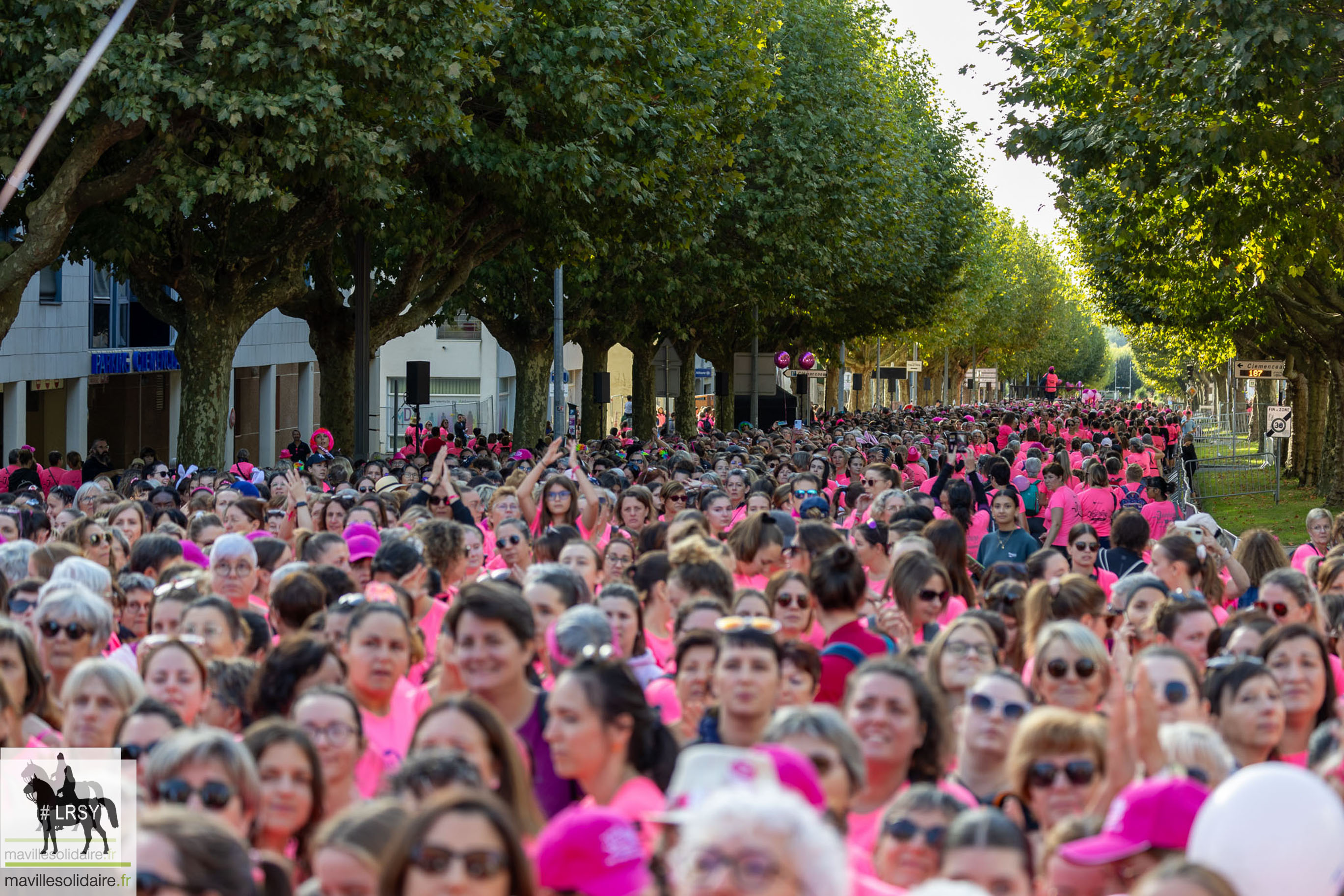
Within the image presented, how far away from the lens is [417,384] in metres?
23.6

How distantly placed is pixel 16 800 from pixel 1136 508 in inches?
331

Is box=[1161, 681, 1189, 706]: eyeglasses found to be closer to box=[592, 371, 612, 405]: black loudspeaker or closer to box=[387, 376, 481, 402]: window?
box=[592, 371, 612, 405]: black loudspeaker

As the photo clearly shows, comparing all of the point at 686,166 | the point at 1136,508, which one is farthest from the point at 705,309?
the point at 1136,508

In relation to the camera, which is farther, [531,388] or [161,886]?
[531,388]

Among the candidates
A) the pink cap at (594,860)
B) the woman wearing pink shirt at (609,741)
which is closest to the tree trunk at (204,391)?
the woman wearing pink shirt at (609,741)

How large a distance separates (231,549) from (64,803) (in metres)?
3.31

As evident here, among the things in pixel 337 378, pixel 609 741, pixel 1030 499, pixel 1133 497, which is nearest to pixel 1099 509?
pixel 1133 497

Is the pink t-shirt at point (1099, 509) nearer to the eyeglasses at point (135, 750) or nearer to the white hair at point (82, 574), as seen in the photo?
the white hair at point (82, 574)

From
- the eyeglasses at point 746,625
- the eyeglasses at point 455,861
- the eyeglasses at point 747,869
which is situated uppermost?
the eyeglasses at point 746,625

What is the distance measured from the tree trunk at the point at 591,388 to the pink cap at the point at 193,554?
25.2 m

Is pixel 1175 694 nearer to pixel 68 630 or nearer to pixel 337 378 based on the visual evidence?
pixel 68 630

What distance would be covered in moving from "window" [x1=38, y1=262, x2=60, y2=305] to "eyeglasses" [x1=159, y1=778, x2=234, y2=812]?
27953 millimetres

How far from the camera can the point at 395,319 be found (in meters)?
25.9

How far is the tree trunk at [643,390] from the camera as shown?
38281mm
